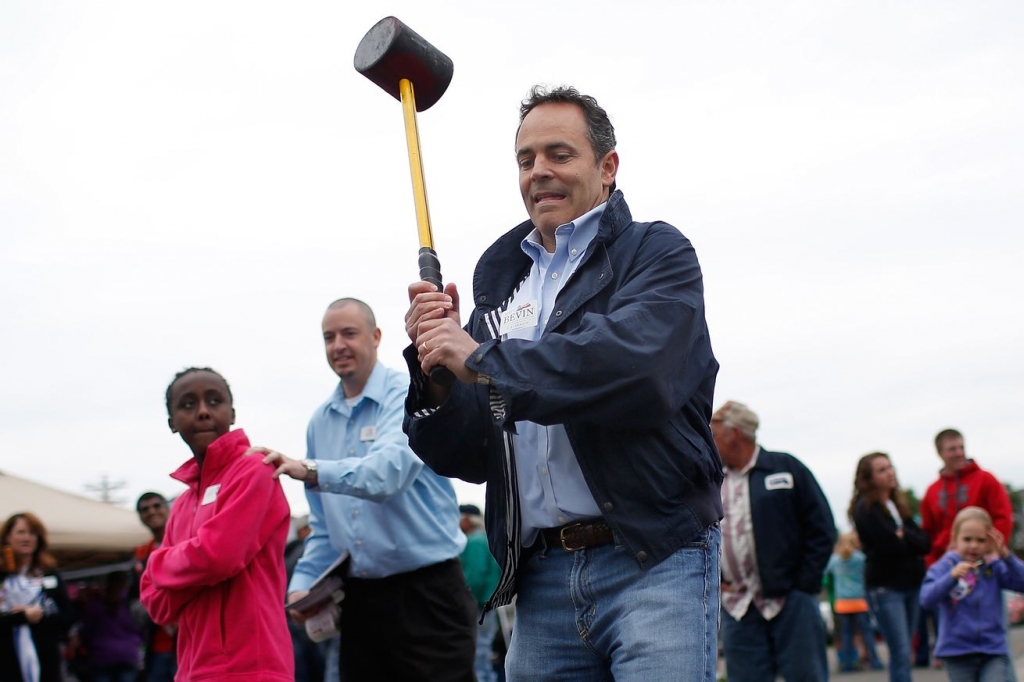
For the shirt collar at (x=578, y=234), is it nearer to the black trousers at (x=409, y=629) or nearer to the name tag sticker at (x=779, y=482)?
the black trousers at (x=409, y=629)

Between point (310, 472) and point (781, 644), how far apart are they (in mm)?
3304

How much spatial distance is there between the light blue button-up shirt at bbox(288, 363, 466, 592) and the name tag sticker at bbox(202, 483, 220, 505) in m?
0.40

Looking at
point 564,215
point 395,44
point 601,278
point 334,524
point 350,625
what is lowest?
point 350,625

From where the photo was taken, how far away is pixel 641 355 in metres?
2.48

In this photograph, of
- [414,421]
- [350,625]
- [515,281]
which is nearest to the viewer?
[414,421]

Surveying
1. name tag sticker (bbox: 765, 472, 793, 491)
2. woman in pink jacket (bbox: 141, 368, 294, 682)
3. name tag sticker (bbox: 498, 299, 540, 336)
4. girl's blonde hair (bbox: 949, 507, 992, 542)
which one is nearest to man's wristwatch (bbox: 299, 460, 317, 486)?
woman in pink jacket (bbox: 141, 368, 294, 682)

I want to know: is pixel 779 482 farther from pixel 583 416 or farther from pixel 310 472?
pixel 583 416

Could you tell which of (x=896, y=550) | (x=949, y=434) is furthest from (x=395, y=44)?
(x=949, y=434)

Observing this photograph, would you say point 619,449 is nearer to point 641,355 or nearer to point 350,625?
point 641,355

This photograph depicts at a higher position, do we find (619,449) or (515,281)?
(515,281)

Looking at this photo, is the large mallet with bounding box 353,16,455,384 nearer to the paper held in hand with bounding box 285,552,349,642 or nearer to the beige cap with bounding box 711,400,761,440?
the paper held in hand with bounding box 285,552,349,642

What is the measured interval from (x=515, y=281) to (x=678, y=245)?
1.82 feet

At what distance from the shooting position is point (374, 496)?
4660mm

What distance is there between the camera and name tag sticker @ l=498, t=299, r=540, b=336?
2957mm
